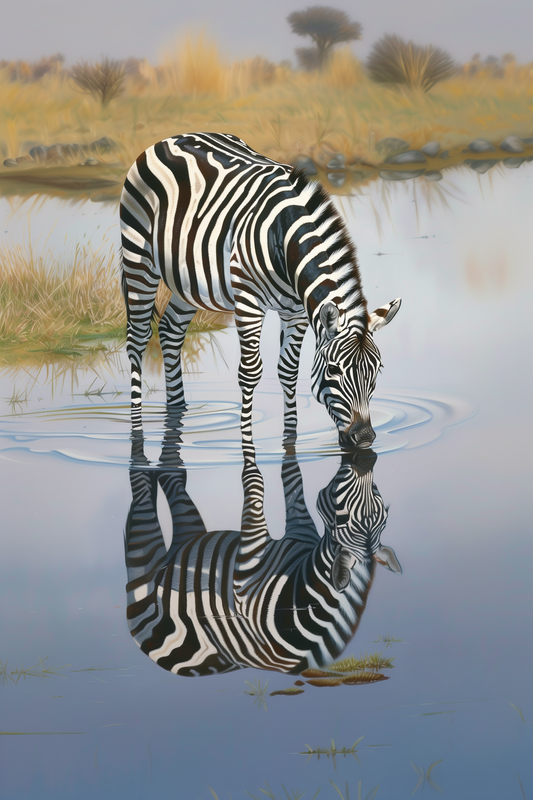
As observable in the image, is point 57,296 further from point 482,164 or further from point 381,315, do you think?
point 482,164

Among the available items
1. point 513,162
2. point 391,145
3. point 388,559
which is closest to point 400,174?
point 391,145

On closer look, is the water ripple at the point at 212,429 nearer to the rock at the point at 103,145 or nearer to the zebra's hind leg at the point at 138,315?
the zebra's hind leg at the point at 138,315

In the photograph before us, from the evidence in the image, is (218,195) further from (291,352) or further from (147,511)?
A: (147,511)

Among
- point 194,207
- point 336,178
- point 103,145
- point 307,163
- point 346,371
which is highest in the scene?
point 103,145

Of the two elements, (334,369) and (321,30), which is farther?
(321,30)

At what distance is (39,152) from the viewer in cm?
1195

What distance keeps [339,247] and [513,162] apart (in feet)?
27.7

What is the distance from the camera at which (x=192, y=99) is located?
11.9m

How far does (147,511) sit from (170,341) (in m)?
2.61

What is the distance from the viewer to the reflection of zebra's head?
3480mm

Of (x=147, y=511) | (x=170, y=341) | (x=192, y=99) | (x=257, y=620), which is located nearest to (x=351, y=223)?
(x=192, y=99)

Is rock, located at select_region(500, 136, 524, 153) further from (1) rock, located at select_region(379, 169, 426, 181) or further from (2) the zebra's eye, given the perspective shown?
(2) the zebra's eye

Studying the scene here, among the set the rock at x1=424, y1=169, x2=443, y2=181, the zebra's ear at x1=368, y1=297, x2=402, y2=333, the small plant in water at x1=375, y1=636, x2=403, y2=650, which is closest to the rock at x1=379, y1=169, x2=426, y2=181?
the rock at x1=424, y1=169, x2=443, y2=181

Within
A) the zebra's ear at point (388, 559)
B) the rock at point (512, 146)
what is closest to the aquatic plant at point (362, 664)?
the zebra's ear at point (388, 559)
